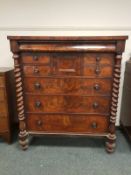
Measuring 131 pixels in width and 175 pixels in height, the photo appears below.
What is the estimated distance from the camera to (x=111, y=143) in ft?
5.53

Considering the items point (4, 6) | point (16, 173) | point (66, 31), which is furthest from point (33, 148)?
point (4, 6)

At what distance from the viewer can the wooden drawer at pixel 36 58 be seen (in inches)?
60.0

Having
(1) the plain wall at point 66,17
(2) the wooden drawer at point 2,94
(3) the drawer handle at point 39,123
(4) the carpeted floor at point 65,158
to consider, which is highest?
(1) the plain wall at point 66,17

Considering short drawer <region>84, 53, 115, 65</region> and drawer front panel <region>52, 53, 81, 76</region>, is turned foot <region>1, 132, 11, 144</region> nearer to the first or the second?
drawer front panel <region>52, 53, 81, 76</region>

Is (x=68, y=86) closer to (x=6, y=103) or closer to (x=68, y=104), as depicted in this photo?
(x=68, y=104)

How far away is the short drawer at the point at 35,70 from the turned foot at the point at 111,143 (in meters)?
0.89

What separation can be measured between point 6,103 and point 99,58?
3.46 ft

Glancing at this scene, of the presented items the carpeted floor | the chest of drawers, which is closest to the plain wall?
the chest of drawers

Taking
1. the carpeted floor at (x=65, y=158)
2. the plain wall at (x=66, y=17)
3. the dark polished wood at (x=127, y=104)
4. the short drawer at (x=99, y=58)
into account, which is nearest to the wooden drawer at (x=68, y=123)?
the carpeted floor at (x=65, y=158)

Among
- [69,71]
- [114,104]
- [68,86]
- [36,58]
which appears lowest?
[114,104]

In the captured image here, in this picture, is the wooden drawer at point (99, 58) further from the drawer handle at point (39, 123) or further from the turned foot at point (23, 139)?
the turned foot at point (23, 139)

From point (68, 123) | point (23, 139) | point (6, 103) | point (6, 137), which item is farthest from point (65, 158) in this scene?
point (6, 103)

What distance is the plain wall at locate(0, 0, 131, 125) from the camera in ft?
6.16

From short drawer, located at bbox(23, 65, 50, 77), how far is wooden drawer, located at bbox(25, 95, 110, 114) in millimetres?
222
